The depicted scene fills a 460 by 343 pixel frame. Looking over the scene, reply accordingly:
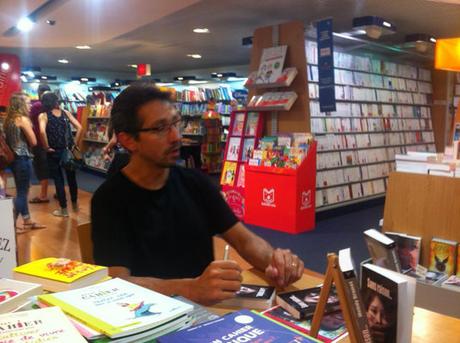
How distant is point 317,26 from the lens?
5102 mm

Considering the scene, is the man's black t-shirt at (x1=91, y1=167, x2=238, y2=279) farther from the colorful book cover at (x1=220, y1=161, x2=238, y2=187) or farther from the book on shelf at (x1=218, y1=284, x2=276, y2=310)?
the colorful book cover at (x1=220, y1=161, x2=238, y2=187)

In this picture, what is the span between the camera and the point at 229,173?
18.9 feet

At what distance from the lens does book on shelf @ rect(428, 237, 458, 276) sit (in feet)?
7.61

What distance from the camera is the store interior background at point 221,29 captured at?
489cm

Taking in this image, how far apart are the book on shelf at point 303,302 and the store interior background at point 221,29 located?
2.73 metres

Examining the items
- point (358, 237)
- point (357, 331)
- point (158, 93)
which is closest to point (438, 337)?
point (357, 331)

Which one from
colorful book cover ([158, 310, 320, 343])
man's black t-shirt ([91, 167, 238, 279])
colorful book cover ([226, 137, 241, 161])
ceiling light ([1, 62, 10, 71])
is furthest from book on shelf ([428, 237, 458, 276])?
ceiling light ([1, 62, 10, 71])

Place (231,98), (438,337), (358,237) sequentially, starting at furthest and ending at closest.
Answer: (231,98) → (358,237) → (438,337)

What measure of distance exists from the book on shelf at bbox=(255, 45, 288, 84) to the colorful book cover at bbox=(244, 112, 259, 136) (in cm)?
47

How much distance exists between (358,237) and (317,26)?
8.03 feet

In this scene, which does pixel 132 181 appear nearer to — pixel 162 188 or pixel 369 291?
pixel 162 188

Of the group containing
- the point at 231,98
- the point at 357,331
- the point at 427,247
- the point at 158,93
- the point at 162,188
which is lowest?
the point at 427,247

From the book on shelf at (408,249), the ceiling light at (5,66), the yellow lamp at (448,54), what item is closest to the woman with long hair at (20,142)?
the book on shelf at (408,249)

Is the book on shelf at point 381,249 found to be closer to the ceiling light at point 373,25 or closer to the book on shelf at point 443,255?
the book on shelf at point 443,255
